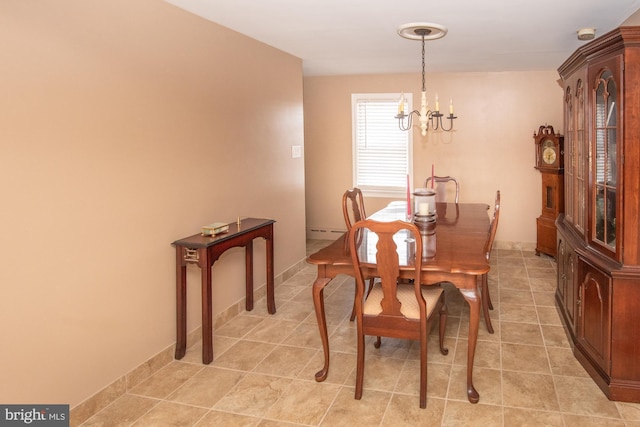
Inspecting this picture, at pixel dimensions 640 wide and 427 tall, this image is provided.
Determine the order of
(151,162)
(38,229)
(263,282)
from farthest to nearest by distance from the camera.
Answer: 1. (263,282)
2. (151,162)
3. (38,229)

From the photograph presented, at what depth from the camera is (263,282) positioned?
4.66 metres

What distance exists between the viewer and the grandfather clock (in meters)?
5.81

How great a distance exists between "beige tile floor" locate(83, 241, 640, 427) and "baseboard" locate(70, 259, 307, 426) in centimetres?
4

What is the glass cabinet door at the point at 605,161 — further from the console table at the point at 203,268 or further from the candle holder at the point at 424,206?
the console table at the point at 203,268

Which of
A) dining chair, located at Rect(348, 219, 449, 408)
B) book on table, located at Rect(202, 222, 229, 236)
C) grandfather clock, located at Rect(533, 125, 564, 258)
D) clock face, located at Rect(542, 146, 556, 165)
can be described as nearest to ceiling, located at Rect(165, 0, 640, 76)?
grandfather clock, located at Rect(533, 125, 564, 258)

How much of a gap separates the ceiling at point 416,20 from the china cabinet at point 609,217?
20.3 inches

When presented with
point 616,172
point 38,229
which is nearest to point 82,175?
point 38,229

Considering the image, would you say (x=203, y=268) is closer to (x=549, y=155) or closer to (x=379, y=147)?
(x=379, y=147)

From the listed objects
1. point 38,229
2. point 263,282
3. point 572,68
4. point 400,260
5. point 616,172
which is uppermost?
point 572,68

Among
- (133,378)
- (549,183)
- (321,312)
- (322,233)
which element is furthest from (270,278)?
(549,183)

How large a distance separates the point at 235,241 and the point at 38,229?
1.42m

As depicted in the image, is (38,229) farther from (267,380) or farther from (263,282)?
(263,282)

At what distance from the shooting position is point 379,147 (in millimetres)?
6867

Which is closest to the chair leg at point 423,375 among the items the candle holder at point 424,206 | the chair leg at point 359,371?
the chair leg at point 359,371
